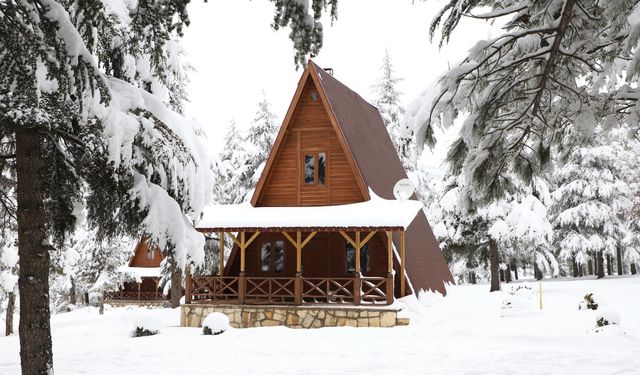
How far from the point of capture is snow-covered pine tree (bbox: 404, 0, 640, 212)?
627 cm

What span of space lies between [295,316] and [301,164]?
18.5 ft

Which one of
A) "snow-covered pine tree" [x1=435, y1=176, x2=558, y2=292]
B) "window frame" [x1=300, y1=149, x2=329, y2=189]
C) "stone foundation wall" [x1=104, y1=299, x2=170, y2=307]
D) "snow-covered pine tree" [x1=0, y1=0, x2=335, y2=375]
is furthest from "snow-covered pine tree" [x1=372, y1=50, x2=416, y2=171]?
"snow-covered pine tree" [x1=0, y1=0, x2=335, y2=375]

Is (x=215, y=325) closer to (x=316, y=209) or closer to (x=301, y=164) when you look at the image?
(x=316, y=209)

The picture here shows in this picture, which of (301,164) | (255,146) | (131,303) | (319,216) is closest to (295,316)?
→ (319,216)

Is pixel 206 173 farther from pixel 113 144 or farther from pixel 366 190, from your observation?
pixel 366 190

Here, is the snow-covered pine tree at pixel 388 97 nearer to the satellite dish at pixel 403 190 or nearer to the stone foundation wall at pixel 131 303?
the satellite dish at pixel 403 190

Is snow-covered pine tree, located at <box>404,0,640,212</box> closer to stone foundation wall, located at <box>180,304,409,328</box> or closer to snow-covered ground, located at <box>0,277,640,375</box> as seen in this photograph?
snow-covered ground, located at <box>0,277,640,375</box>

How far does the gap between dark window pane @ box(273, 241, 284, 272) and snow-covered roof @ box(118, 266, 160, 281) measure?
67.9 ft

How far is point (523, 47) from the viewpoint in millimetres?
6977

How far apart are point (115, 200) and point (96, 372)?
328cm

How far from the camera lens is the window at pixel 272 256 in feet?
66.1

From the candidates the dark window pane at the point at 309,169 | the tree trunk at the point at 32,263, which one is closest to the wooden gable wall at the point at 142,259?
the dark window pane at the point at 309,169

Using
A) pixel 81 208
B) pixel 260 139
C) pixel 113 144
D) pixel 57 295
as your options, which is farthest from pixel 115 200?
pixel 57 295

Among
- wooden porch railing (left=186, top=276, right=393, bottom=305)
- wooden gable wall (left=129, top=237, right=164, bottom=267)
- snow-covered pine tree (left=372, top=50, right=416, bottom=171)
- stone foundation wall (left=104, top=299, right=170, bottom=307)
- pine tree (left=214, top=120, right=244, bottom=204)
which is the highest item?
snow-covered pine tree (left=372, top=50, right=416, bottom=171)
